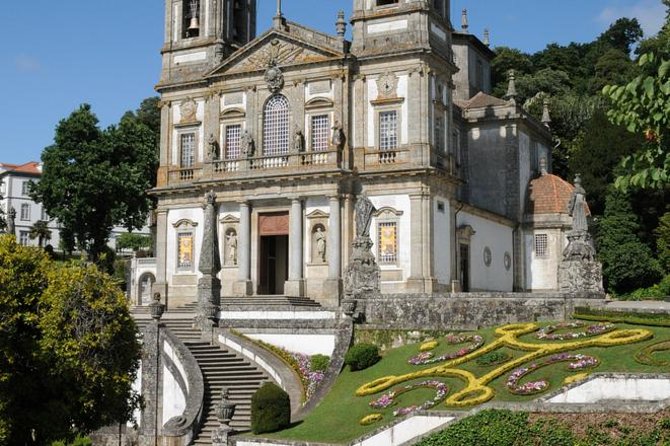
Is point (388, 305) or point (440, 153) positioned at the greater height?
point (440, 153)

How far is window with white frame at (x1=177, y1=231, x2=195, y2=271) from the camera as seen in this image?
41062mm

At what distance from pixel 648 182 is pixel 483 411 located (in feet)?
25.8

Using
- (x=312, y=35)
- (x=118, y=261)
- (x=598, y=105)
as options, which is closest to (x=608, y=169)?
(x=598, y=105)

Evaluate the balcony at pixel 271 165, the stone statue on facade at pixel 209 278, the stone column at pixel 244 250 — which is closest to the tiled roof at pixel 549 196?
the balcony at pixel 271 165

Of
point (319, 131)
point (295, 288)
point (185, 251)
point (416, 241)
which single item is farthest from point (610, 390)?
point (185, 251)

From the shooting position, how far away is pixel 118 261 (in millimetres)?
72125

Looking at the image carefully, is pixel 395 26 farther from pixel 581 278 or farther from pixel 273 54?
pixel 581 278

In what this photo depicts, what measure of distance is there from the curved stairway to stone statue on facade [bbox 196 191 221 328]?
65 centimetres

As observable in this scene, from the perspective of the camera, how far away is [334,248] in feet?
124

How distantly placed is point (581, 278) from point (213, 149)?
1908 centimetres

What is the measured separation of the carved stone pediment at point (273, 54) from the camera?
3906 centimetres

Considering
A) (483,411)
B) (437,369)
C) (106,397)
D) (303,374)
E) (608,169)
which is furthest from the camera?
(608,169)

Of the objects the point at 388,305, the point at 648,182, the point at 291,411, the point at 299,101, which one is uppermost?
the point at 299,101

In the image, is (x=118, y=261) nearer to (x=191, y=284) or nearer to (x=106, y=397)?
(x=191, y=284)
